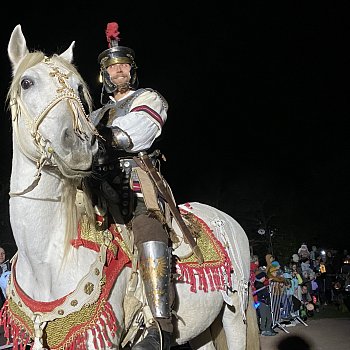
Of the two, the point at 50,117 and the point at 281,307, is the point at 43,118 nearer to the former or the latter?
the point at 50,117

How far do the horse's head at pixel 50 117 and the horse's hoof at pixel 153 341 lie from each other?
43.5 inches

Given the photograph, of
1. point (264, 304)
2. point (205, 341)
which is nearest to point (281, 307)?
point (264, 304)

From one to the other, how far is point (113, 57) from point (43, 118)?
1.17 meters

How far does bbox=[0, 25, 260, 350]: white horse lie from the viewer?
277 centimetres

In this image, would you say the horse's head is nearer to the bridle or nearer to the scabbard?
the bridle

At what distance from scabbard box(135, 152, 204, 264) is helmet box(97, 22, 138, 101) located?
2.10 ft

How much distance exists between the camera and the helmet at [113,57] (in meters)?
3.76

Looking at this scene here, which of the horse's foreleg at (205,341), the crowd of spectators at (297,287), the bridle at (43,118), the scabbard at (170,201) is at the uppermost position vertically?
the bridle at (43,118)

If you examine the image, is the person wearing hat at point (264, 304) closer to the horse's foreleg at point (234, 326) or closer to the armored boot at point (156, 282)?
the horse's foreleg at point (234, 326)

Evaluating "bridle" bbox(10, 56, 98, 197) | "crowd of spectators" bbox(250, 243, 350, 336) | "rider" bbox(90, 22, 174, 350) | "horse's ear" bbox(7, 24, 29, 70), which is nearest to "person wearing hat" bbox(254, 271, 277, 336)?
"crowd of spectators" bbox(250, 243, 350, 336)

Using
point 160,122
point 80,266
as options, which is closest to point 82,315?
point 80,266

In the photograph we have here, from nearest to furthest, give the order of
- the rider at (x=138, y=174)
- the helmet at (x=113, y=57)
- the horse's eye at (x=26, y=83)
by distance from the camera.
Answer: the horse's eye at (x=26, y=83), the rider at (x=138, y=174), the helmet at (x=113, y=57)

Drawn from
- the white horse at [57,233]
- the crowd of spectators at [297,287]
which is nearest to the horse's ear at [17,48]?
the white horse at [57,233]

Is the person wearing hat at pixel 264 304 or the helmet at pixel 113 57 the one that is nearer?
the helmet at pixel 113 57
